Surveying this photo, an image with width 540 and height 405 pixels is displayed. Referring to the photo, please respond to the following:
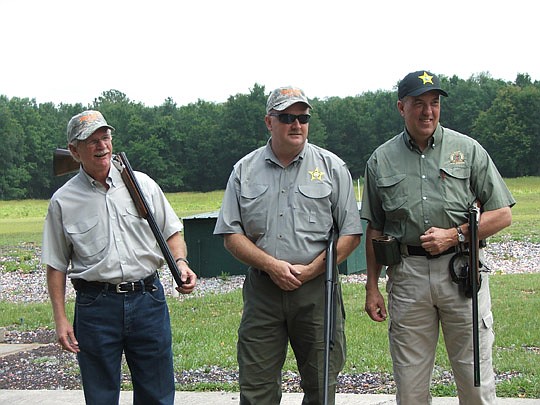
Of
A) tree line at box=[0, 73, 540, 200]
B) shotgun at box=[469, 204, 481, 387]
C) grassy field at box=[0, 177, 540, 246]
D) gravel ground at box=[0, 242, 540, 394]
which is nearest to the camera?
shotgun at box=[469, 204, 481, 387]

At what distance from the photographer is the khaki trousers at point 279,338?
4738mm

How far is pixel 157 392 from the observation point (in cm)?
477

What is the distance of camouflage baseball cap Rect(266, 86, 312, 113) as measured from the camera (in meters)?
4.72

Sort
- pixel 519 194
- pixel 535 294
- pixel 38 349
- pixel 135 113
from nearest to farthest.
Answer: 1. pixel 38 349
2. pixel 535 294
3. pixel 519 194
4. pixel 135 113

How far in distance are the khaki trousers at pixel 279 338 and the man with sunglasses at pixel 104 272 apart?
416 mm

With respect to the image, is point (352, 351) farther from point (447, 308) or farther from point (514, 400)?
point (447, 308)

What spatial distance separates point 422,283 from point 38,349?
573cm

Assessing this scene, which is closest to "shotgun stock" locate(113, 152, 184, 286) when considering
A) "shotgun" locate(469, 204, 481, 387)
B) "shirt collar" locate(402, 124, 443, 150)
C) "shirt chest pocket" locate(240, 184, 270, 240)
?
"shirt chest pocket" locate(240, 184, 270, 240)

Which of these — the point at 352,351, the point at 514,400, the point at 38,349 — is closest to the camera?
the point at 514,400

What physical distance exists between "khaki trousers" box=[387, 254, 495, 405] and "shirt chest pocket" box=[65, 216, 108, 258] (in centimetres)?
159

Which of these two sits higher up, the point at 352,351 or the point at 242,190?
the point at 242,190

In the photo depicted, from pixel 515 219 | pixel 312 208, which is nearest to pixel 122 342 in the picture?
pixel 312 208

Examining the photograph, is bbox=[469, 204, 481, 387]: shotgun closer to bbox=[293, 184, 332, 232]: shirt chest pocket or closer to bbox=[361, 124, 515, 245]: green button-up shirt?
bbox=[361, 124, 515, 245]: green button-up shirt

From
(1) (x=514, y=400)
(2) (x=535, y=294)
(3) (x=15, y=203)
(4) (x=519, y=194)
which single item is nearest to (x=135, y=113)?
(3) (x=15, y=203)
